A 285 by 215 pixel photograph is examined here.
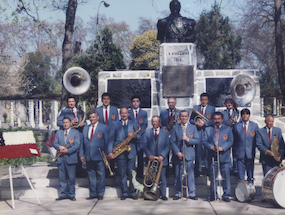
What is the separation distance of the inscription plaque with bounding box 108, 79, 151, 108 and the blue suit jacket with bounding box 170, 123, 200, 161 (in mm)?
2530

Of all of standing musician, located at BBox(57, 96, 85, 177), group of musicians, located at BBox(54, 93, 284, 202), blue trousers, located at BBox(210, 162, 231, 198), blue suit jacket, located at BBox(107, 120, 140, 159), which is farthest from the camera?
standing musician, located at BBox(57, 96, 85, 177)

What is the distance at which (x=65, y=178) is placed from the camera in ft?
25.4

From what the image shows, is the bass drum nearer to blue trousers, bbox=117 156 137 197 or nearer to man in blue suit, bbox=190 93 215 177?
man in blue suit, bbox=190 93 215 177

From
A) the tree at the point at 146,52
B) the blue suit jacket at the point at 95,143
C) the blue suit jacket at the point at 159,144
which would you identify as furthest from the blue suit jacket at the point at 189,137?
the tree at the point at 146,52

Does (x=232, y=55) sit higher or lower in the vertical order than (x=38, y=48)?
lower

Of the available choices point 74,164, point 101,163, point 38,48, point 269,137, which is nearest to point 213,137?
point 269,137

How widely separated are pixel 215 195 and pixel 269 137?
1.62 m

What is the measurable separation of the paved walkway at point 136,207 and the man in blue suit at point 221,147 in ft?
1.10

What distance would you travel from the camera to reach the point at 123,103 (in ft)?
32.9

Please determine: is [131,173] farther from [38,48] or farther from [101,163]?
[38,48]

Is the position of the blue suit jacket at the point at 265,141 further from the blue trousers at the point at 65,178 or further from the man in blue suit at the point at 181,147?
the blue trousers at the point at 65,178

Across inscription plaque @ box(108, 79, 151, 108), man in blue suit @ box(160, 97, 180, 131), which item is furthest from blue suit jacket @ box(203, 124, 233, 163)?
inscription plaque @ box(108, 79, 151, 108)

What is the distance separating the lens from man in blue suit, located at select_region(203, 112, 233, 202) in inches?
290

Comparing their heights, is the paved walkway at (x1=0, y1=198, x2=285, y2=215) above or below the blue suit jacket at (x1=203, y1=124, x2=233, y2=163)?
below
